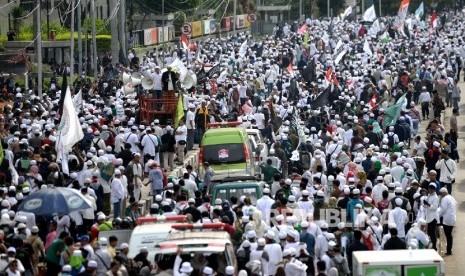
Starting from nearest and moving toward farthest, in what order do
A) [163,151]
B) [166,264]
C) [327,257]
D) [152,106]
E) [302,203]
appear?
[166,264]
[327,257]
[302,203]
[163,151]
[152,106]

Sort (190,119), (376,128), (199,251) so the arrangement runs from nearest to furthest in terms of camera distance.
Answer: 1. (199,251)
2. (376,128)
3. (190,119)

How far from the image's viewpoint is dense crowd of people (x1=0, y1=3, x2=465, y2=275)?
22.8 m

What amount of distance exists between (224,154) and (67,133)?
12.4ft

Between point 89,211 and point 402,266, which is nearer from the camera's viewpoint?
point 402,266

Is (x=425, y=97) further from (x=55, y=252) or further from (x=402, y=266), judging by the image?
(x=402, y=266)

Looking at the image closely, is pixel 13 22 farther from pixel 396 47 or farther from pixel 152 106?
pixel 152 106

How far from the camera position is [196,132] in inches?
1545

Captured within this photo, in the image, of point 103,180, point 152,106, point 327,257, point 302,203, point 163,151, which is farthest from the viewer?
point 152,106

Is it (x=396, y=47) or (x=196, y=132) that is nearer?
(x=196, y=132)

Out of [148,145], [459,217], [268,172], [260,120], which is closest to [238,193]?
[268,172]

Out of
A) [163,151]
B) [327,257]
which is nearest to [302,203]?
[327,257]

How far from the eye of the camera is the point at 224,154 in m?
32.0

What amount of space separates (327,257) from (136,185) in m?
8.32

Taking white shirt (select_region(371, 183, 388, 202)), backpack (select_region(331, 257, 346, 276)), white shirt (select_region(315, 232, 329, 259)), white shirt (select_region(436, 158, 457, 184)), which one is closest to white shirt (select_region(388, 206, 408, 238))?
white shirt (select_region(371, 183, 388, 202))
